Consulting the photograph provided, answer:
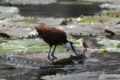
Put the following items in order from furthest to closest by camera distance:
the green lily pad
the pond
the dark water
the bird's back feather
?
the dark water
the green lily pad
the bird's back feather
the pond

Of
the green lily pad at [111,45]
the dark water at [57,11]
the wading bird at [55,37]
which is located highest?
the wading bird at [55,37]

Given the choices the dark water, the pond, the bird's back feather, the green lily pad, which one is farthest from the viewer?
the dark water

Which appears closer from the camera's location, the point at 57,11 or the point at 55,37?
the point at 55,37

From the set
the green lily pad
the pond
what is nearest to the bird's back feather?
the pond

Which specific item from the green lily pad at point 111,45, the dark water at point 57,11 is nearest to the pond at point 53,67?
the green lily pad at point 111,45

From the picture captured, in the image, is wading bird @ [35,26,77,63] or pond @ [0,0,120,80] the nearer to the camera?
pond @ [0,0,120,80]

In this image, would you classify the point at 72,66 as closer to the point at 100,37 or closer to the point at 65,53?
the point at 65,53

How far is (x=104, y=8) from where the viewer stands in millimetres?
16688

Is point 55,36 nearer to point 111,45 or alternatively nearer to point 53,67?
point 53,67

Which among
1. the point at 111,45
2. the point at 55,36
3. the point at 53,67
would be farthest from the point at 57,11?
the point at 53,67

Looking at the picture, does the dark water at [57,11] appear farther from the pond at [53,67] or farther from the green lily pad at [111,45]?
the pond at [53,67]

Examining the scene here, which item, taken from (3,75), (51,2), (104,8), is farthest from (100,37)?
(51,2)

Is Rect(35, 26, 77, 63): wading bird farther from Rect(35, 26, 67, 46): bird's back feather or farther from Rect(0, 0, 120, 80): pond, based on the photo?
Rect(0, 0, 120, 80): pond

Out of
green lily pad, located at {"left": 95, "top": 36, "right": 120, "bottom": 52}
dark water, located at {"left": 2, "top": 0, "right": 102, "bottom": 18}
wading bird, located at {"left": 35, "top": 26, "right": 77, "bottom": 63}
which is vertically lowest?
dark water, located at {"left": 2, "top": 0, "right": 102, "bottom": 18}
